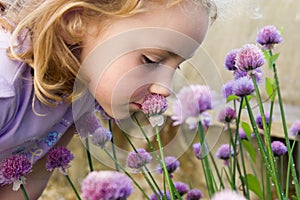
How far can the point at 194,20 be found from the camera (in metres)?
0.66

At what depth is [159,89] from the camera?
0.64 meters

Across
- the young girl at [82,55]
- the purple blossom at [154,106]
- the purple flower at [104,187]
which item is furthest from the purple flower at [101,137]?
the purple flower at [104,187]

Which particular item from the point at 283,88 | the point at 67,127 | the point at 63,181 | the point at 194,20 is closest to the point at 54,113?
the point at 67,127

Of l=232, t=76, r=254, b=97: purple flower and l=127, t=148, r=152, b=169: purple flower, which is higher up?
l=232, t=76, r=254, b=97: purple flower

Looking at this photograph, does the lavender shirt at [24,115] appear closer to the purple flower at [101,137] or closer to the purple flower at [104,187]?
the purple flower at [101,137]

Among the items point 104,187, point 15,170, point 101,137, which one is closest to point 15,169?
point 15,170

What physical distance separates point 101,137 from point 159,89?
0.11 m

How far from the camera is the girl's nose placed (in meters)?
0.64

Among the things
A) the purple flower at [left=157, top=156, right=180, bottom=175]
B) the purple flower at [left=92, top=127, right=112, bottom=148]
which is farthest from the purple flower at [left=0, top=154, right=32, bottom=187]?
the purple flower at [left=157, top=156, right=180, bottom=175]

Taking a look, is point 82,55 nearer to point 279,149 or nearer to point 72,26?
point 72,26

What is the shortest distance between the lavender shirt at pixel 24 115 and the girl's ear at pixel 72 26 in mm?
87

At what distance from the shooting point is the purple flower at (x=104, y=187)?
40 cm

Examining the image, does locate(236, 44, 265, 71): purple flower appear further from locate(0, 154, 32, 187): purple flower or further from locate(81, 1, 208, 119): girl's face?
locate(0, 154, 32, 187): purple flower

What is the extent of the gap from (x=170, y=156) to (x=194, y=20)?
25 cm
